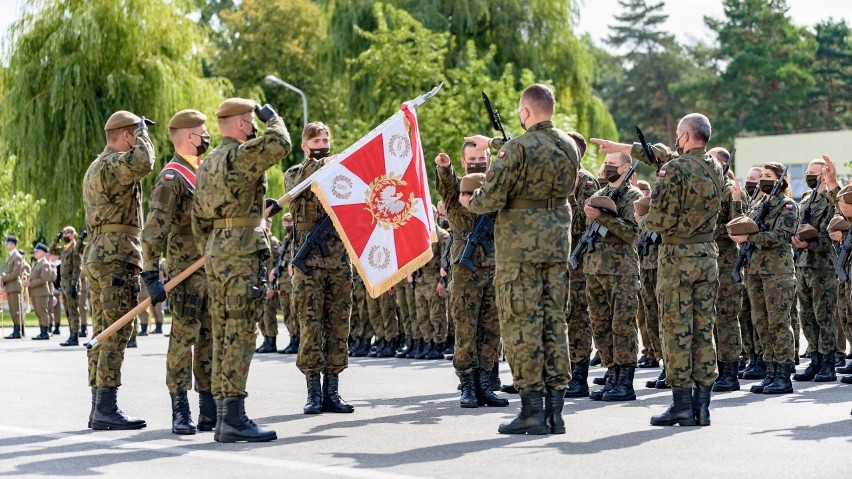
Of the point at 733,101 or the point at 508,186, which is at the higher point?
the point at 733,101

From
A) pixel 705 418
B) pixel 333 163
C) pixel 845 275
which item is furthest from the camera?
pixel 845 275

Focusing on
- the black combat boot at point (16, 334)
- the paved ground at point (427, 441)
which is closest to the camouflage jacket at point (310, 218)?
the paved ground at point (427, 441)

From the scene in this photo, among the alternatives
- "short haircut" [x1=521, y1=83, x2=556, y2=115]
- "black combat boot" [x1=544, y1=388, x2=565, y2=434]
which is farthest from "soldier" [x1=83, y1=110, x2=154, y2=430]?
"black combat boot" [x1=544, y1=388, x2=565, y2=434]

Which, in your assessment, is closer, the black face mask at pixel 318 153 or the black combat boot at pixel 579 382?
the black face mask at pixel 318 153

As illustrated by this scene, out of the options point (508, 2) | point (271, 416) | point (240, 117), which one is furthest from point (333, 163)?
point (508, 2)

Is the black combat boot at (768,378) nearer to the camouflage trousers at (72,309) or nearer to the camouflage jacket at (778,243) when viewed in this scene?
the camouflage jacket at (778,243)

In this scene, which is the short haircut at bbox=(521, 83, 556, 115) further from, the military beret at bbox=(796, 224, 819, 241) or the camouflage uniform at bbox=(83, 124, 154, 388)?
the military beret at bbox=(796, 224, 819, 241)

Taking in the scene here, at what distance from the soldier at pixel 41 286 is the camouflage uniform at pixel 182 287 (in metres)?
16.1

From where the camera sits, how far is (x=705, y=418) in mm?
9492

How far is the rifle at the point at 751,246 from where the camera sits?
12.5 metres

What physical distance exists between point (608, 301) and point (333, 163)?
2.87 metres

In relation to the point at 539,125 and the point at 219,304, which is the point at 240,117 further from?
the point at 539,125

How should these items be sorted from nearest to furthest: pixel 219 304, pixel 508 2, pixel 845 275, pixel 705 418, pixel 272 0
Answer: pixel 219 304 < pixel 705 418 < pixel 845 275 < pixel 508 2 < pixel 272 0

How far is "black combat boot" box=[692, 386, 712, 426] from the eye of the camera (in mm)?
9508
